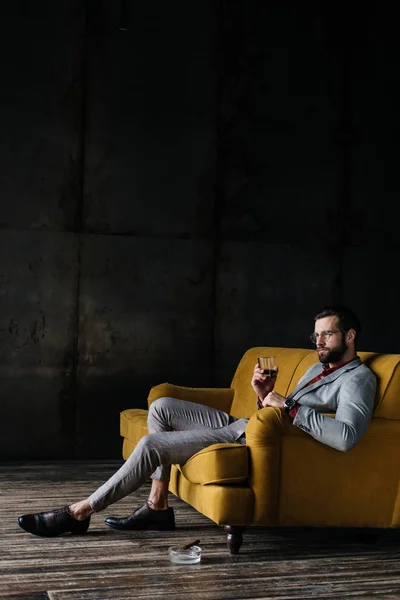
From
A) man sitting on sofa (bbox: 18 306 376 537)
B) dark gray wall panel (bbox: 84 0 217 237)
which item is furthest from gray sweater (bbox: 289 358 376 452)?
dark gray wall panel (bbox: 84 0 217 237)

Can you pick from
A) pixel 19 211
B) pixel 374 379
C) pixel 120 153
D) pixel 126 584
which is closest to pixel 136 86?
pixel 120 153

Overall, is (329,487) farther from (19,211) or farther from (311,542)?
(19,211)

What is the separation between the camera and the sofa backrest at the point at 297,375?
390cm

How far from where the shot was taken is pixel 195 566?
3523mm

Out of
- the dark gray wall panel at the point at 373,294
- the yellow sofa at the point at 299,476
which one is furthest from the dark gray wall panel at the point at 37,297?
the yellow sofa at the point at 299,476

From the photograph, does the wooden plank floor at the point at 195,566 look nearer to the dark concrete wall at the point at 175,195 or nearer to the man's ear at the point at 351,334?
the man's ear at the point at 351,334

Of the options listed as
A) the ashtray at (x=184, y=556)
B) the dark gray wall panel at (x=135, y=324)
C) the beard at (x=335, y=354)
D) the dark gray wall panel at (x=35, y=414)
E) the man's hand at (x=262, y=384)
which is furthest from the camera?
the dark gray wall panel at (x=135, y=324)

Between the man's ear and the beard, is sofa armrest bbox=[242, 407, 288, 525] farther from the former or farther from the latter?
the man's ear

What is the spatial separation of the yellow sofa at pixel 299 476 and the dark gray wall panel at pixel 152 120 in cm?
299

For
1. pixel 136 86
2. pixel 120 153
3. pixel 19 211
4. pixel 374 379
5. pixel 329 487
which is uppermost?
pixel 136 86

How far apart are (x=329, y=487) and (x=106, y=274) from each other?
318cm

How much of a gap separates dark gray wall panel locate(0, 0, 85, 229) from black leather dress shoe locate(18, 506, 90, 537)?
295 cm

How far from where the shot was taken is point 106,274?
21.3ft

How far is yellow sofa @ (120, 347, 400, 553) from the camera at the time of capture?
369 cm
